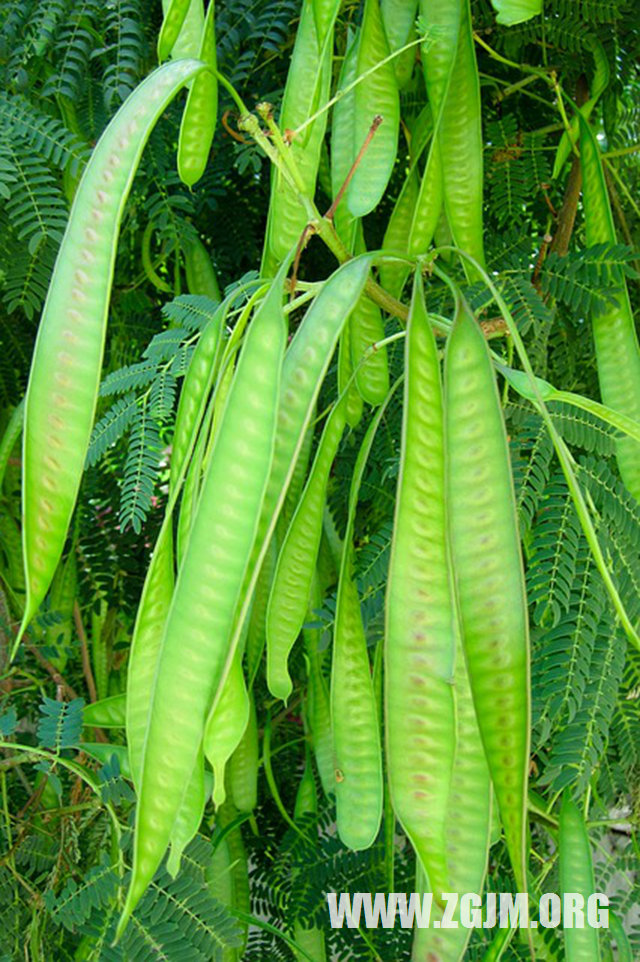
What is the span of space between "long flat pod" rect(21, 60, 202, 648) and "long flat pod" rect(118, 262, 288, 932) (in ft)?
0.19

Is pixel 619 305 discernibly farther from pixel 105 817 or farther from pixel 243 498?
pixel 105 817

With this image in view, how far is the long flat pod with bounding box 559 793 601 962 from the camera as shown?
0.60m

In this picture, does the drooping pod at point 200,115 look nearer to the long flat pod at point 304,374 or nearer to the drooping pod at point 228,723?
the long flat pod at point 304,374

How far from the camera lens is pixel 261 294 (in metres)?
0.50

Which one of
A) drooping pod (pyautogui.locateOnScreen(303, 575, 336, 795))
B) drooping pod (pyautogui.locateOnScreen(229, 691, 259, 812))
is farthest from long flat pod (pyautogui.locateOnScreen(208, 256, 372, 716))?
drooping pod (pyautogui.locateOnScreen(229, 691, 259, 812))

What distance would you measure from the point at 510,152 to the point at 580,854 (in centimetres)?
61

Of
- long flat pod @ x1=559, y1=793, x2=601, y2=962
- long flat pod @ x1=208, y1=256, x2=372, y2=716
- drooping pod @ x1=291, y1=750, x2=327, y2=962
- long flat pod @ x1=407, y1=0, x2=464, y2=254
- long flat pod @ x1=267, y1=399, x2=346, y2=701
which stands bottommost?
drooping pod @ x1=291, y1=750, x2=327, y2=962

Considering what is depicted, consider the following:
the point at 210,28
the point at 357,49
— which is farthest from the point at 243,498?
the point at 357,49

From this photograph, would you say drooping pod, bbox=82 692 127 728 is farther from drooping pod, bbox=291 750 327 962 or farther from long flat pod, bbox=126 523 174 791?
long flat pod, bbox=126 523 174 791

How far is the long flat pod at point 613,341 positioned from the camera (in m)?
0.64

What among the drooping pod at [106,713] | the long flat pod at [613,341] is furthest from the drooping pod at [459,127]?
the drooping pod at [106,713]

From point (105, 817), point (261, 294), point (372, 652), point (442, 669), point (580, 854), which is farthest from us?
point (105, 817)

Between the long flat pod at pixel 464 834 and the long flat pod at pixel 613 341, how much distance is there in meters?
0.26

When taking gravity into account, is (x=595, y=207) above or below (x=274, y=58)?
below
